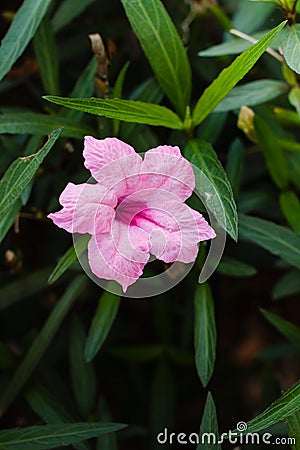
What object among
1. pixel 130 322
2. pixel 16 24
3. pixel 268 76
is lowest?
pixel 130 322

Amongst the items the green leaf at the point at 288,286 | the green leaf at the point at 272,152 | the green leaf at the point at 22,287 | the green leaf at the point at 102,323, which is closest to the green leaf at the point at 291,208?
the green leaf at the point at 272,152

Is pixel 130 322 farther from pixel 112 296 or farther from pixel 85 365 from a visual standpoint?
pixel 112 296

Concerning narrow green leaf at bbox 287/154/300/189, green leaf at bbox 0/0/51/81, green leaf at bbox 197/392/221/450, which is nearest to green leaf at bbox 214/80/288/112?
narrow green leaf at bbox 287/154/300/189

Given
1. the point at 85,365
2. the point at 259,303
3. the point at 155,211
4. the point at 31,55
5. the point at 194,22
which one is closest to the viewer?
the point at 155,211

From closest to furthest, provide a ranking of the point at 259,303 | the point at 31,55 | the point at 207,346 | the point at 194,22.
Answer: the point at 207,346 < the point at 194,22 < the point at 31,55 < the point at 259,303

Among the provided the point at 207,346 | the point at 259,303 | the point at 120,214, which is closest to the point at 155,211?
the point at 120,214

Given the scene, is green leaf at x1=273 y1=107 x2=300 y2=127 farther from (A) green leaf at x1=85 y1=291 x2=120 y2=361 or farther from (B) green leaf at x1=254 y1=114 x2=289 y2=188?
(A) green leaf at x1=85 y1=291 x2=120 y2=361

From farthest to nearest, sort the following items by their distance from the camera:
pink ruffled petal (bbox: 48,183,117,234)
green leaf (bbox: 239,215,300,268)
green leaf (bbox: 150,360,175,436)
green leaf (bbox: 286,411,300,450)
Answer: green leaf (bbox: 150,360,175,436)
green leaf (bbox: 239,215,300,268)
green leaf (bbox: 286,411,300,450)
pink ruffled petal (bbox: 48,183,117,234)
